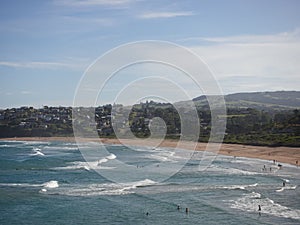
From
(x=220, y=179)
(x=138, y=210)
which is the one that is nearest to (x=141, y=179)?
(x=220, y=179)

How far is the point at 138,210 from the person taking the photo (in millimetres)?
27391

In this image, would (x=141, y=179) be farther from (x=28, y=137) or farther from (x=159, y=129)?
(x=28, y=137)

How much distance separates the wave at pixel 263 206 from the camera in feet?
86.2

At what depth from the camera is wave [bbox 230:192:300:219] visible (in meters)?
26.3

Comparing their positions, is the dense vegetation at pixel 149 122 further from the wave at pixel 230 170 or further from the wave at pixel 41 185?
the wave at pixel 41 185

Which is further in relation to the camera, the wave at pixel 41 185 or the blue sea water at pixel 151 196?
the wave at pixel 41 185

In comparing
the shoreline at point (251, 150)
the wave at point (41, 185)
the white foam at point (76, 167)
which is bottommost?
the wave at point (41, 185)

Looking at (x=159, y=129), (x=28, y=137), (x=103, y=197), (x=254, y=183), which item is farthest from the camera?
(x=28, y=137)

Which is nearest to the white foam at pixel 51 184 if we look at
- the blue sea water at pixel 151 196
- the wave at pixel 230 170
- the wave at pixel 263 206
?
the blue sea water at pixel 151 196

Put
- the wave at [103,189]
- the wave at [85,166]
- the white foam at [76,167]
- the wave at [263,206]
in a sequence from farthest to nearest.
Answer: the wave at [85,166], the white foam at [76,167], the wave at [103,189], the wave at [263,206]

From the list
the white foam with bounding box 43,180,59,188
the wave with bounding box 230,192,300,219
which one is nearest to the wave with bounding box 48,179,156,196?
the white foam with bounding box 43,180,59,188

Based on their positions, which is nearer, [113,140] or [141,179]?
[141,179]

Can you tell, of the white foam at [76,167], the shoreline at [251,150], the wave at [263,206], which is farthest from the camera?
the shoreline at [251,150]

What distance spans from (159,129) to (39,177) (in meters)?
57.9
